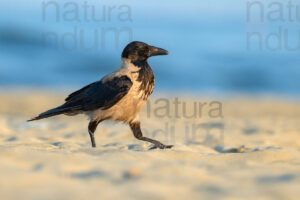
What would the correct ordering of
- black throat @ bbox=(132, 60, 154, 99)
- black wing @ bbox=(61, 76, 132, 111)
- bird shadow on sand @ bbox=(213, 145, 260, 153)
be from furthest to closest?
1. bird shadow on sand @ bbox=(213, 145, 260, 153)
2. black throat @ bbox=(132, 60, 154, 99)
3. black wing @ bbox=(61, 76, 132, 111)

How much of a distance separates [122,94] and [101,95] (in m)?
0.29

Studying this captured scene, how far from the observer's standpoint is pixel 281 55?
28.2 m

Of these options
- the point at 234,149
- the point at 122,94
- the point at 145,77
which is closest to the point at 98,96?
the point at 122,94

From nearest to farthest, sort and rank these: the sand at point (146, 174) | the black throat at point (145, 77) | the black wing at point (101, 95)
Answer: the sand at point (146, 174)
the black wing at point (101, 95)
the black throat at point (145, 77)

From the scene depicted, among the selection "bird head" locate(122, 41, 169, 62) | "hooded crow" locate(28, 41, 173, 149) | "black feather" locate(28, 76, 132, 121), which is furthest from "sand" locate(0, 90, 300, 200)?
"bird head" locate(122, 41, 169, 62)

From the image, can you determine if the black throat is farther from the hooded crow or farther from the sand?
the sand

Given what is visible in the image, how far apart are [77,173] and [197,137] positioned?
14.0 feet

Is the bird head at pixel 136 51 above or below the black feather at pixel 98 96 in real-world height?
above

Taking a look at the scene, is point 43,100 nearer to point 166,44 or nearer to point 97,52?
point 97,52

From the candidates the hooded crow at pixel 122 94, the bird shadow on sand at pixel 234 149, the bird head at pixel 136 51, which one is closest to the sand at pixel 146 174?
the bird shadow on sand at pixel 234 149

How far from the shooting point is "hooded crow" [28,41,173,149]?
510 cm

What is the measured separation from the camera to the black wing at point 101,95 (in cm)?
506

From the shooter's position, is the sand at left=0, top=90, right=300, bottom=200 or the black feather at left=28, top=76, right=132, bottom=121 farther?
the black feather at left=28, top=76, right=132, bottom=121

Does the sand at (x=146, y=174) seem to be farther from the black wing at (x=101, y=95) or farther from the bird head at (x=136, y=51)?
the bird head at (x=136, y=51)
